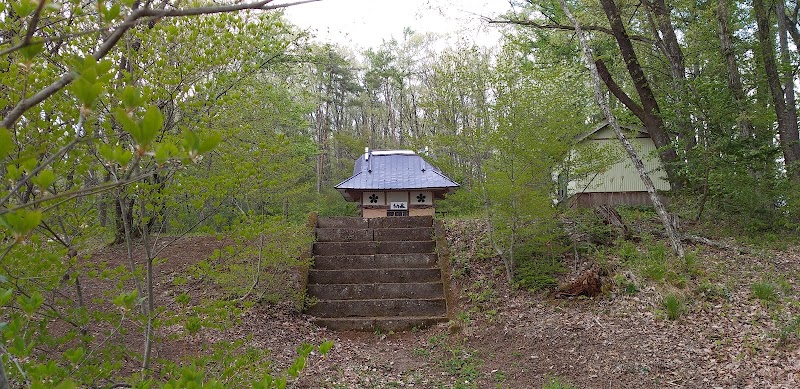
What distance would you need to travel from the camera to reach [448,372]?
17.9 feet

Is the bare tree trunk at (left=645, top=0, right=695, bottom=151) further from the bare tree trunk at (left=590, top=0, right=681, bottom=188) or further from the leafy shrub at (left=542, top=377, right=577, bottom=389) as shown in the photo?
the leafy shrub at (left=542, top=377, right=577, bottom=389)

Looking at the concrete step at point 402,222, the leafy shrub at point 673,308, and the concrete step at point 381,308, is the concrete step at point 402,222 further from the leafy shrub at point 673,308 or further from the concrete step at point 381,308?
the leafy shrub at point 673,308

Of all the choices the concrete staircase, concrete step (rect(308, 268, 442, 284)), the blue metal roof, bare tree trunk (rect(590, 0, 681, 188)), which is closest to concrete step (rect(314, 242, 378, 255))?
the concrete staircase

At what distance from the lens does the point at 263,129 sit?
1086 centimetres

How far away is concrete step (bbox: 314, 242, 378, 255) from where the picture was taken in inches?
352

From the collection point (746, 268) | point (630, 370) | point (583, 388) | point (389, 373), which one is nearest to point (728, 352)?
point (630, 370)

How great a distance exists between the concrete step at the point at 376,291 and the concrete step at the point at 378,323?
64 cm

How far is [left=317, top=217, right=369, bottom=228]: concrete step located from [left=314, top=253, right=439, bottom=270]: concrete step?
131 cm

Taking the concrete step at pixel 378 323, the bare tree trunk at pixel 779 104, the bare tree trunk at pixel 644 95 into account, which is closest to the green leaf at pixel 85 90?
the concrete step at pixel 378 323

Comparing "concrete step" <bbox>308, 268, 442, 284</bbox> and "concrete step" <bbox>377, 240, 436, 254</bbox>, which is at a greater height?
"concrete step" <bbox>377, 240, 436, 254</bbox>

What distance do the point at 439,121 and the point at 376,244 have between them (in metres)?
2.61

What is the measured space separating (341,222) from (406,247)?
1.65 meters

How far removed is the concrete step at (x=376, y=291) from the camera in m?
7.78

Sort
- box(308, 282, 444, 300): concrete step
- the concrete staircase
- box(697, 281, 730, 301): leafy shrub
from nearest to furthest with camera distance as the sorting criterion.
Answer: box(697, 281, 730, 301): leafy shrub
the concrete staircase
box(308, 282, 444, 300): concrete step
